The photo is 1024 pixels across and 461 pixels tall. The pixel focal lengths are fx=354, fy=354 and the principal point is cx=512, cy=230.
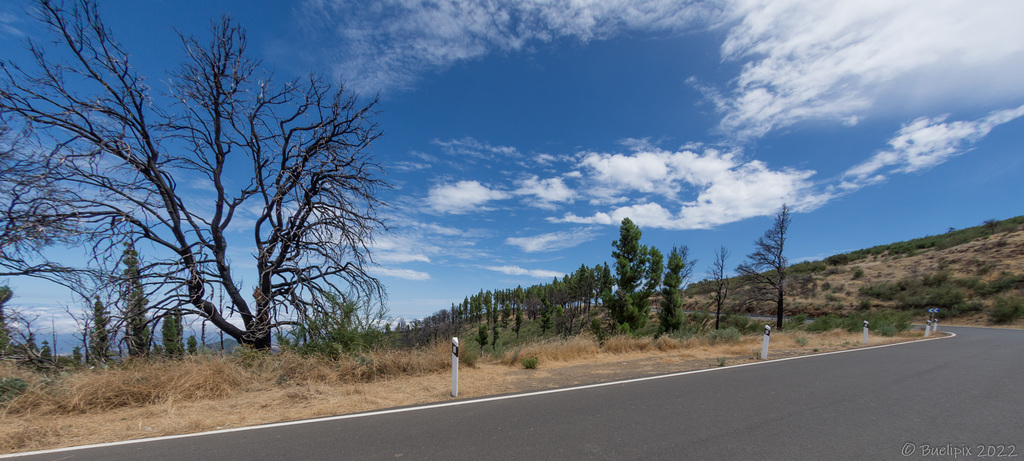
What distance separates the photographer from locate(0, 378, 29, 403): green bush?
4.89 metres

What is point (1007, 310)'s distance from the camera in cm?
2438

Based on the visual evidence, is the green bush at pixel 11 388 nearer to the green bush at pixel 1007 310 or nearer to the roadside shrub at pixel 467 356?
the roadside shrub at pixel 467 356

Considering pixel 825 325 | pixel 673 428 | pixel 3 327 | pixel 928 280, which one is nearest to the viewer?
pixel 673 428

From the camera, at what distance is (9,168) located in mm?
6484

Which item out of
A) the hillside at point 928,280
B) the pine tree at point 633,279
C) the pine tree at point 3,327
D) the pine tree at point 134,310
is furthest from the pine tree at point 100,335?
the hillside at point 928,280

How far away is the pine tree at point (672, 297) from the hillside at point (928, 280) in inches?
378

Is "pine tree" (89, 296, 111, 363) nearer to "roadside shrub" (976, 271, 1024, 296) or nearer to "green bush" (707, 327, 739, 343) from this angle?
"green bush" (707, 327, 739, 343)

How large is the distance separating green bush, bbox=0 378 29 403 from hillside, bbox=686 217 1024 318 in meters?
38.3

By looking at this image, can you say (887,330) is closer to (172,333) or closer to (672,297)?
(672,297)

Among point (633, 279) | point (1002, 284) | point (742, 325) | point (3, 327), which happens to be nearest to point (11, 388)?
point (3, 327)

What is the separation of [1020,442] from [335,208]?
12127 mm

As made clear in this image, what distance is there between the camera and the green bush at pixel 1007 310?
24.2 metres

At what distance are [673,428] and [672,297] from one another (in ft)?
79.9

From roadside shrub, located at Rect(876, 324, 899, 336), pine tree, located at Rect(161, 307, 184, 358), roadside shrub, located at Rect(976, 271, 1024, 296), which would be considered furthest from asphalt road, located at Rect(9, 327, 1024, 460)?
roadside shrub, located at Rect(976, 271, 1024, 296)
